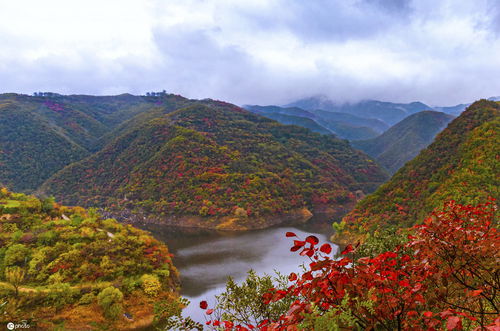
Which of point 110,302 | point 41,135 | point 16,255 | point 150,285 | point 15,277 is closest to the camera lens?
point 15,277

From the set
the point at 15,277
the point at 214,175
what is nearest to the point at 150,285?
the point at 15,277

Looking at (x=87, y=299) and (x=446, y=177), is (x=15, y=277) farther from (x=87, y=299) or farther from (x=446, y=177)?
(x=446, y=177)

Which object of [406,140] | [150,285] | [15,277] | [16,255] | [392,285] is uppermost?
[392,285]

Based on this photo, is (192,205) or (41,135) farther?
(41,135)

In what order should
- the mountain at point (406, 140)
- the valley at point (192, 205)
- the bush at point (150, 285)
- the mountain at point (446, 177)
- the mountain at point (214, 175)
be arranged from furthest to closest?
the mountain at point (406, 140) → the mountain at point (214, 175) → the mountain at point (446, 177) → the bush at point (150, 285) → the valley at point (192, 205)

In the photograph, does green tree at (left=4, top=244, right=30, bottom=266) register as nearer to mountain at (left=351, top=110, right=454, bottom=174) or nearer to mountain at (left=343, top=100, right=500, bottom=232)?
mountain at (left=343, top=100, right=500, bottom=232)

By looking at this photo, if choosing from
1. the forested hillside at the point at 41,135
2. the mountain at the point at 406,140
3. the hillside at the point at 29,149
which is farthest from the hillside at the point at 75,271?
the mountain at the point at 406,140

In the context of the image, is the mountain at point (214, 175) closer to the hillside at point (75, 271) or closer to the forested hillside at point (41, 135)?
the forested hillside at point (41, 135)
